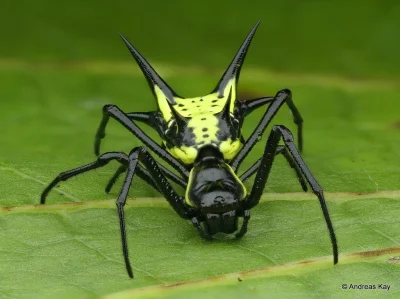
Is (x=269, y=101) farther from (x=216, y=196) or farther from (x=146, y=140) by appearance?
(x=216, y=196)

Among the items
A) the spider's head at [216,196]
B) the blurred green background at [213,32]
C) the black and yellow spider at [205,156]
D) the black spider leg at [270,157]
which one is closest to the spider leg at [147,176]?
the black and yellow spider at [205,156]

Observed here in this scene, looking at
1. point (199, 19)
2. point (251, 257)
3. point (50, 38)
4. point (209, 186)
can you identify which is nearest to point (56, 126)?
point (50, 38)

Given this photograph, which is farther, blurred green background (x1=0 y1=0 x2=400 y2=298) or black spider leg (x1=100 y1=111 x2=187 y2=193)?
blurred green background (x1=0 y1=0 x2=400 y2=298)

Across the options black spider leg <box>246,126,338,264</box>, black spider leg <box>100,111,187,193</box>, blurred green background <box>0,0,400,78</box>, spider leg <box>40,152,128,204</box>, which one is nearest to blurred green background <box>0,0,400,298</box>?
blurred green background <box>0,0,400,78</box>

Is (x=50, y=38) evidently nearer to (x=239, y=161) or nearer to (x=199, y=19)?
(x=199, y=19)

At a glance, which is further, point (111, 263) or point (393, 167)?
point (393, 167)

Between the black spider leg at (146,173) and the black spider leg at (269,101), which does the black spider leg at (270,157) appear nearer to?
the black spider leg at (146,173)

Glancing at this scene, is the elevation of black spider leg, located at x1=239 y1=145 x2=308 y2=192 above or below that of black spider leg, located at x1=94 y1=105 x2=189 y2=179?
below

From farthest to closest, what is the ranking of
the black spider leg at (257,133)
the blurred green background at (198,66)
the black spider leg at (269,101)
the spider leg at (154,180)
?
the blurred green background at (198,66), the black spider leg at (269,101), the black spider leg at (257,133), the spider leg at (154,180)

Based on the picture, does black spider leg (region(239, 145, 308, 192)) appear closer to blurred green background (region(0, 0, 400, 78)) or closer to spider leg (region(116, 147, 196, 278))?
spider leg (region(116, 147, 196, 278))
